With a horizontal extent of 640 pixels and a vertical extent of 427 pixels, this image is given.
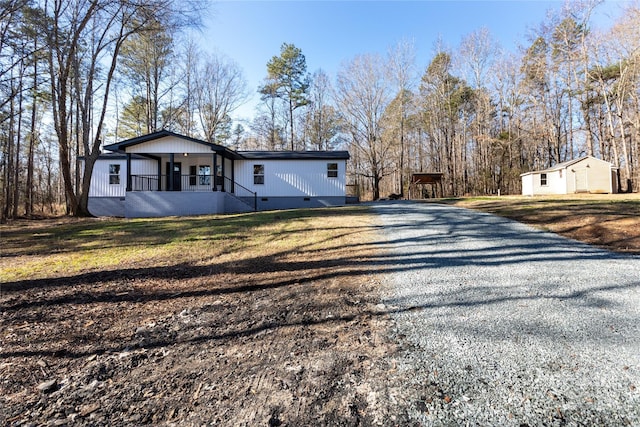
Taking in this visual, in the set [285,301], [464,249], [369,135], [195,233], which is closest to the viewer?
[285,301]

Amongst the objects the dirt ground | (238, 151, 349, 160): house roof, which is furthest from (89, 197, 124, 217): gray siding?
the dirt ground

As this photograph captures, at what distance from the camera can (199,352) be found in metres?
2.48

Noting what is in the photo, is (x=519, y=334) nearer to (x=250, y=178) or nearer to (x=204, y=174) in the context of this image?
(x=250, y=178)

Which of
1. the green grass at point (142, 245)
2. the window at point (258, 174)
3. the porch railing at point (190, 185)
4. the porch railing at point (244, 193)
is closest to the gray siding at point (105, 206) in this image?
the porch railing at point (190, 185)

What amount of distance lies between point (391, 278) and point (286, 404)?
2.61 m

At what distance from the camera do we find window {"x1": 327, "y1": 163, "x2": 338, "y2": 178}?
17.1 m

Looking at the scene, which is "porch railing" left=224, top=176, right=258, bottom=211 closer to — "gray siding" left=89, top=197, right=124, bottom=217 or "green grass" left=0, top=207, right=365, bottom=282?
"gray siding" left=89, top=197, right=124, bottom=217

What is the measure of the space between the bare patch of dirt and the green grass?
87 cm

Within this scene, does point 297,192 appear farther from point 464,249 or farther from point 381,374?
point 381,374

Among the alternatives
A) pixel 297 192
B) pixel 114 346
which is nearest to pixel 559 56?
pixel 297 192

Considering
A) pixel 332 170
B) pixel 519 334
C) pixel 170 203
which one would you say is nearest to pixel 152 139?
pixel 170 203

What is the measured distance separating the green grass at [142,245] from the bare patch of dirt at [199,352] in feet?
2.86

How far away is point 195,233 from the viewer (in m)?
7.72

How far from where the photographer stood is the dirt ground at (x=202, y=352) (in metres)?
1.80
